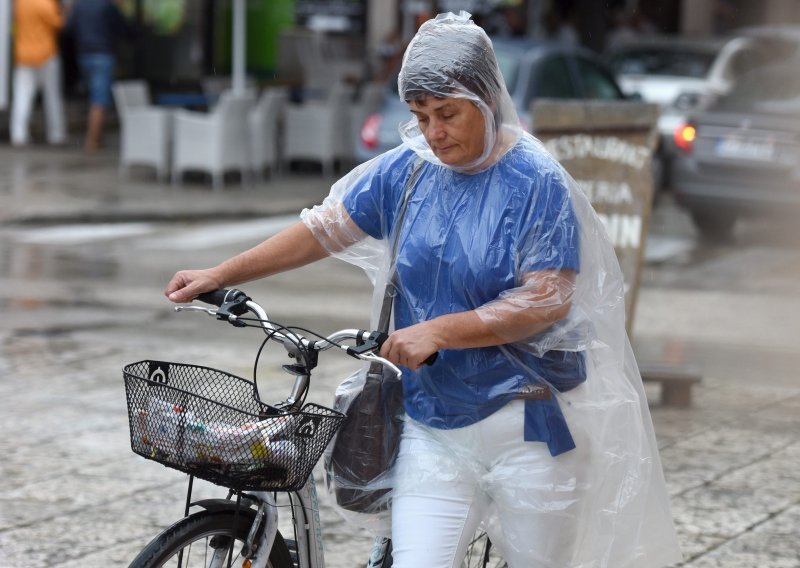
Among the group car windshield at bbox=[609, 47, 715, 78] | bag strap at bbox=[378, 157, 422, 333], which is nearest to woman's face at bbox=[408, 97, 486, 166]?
bag strap at bbox=[378, 157, 422, 333]

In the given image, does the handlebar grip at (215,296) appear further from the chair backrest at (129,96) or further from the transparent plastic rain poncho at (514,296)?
the chair backrest at (129,96)

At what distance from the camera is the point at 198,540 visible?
3055 millimetres

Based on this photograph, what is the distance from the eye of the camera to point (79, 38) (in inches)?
682

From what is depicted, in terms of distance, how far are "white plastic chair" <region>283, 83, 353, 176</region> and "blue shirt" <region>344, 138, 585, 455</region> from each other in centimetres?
1319

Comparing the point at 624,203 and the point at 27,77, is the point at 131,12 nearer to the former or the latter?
the point at 27,77

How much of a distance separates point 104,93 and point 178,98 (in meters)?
1.66

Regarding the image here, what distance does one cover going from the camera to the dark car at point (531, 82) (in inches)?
508

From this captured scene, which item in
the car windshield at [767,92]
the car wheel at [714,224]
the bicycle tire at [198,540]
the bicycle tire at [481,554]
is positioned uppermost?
the car windshield at [767,92]

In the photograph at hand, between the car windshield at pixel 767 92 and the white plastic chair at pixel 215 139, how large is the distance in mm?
5239

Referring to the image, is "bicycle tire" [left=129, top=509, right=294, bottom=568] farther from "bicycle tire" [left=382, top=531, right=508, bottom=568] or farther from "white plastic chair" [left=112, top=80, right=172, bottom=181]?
"white plastic chair" [left=112, top=80, right=172, bottom=181]

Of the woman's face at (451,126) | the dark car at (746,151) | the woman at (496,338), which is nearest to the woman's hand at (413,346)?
the woman at (496,338)

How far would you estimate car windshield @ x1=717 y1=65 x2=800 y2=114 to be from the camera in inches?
482

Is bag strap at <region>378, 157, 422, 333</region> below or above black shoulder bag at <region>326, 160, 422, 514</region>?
above

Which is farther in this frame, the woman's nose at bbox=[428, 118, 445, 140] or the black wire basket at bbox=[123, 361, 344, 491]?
the woman's nose at bbox=[428, 118, 445, 140]
